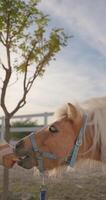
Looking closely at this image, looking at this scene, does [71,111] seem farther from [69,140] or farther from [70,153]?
[70,153]

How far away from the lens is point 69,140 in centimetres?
379

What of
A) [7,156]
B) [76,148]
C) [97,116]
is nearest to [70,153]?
[76,148]

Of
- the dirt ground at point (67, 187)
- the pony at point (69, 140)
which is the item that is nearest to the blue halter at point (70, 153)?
the pony at point (69, 140)

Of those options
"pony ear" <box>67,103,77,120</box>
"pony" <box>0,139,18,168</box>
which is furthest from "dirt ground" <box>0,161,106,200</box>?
"pony ear" <box>67,103,77,120</box>

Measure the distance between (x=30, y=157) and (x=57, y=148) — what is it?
23 cm

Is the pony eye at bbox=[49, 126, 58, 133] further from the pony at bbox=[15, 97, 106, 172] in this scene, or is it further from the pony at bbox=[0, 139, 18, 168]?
the pony at bbox=[0, 139, 18, 168]

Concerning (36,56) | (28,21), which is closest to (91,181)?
(36,56)

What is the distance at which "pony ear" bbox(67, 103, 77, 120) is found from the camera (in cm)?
375

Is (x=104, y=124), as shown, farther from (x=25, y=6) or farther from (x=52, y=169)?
(x=25, y=6)

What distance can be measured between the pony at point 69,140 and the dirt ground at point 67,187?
12.8 feet

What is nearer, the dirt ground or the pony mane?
the pony mane

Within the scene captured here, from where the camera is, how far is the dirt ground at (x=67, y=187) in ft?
26.8

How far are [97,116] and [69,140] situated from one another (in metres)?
0.29

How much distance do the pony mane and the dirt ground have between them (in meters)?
3.91
